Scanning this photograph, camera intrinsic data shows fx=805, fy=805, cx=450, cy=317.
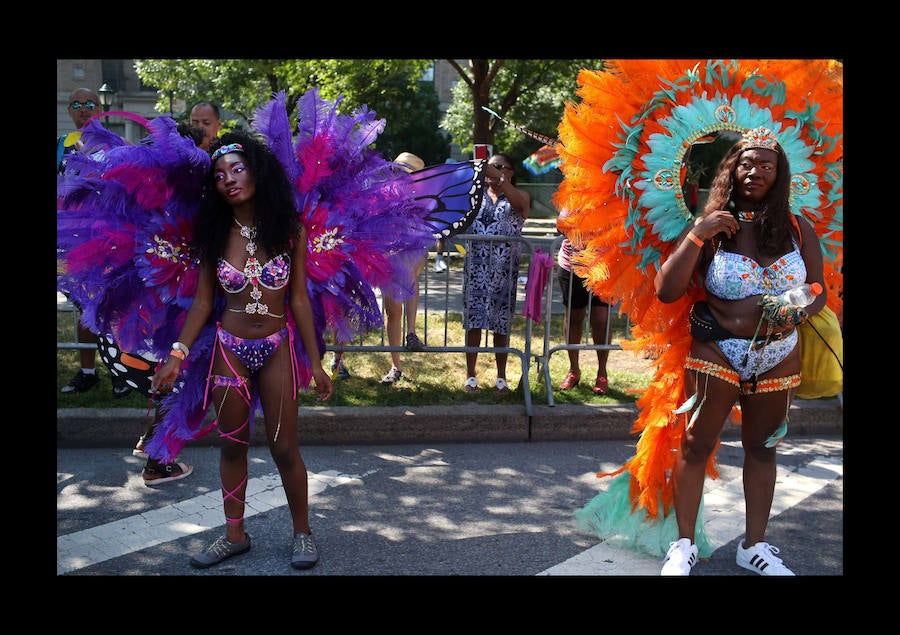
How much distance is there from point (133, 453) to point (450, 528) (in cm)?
223

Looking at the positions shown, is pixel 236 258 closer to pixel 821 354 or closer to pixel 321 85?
pixel 821 354

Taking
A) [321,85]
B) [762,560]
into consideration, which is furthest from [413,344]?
[321,85]

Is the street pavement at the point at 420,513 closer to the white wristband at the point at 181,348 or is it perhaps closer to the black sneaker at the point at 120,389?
the black sneaker at the point at 120,389

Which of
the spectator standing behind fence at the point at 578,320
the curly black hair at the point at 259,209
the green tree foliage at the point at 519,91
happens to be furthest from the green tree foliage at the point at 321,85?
the curly black hair at the point at 259,209

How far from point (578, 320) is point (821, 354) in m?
3.10

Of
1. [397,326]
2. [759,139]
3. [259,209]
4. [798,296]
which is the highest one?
[759,139]

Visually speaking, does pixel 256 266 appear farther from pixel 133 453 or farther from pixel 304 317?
pixel 133 453

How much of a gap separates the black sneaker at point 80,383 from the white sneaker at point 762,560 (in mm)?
4698

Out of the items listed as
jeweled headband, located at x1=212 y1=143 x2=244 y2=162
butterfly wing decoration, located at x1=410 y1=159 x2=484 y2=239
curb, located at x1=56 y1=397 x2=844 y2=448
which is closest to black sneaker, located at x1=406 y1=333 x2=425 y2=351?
curb, located at x1=56 y1=397 x2=844 y2=448

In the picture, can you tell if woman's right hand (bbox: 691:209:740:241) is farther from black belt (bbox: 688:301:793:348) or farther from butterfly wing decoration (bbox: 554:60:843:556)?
black belt (bbox: 688:301:793:348)

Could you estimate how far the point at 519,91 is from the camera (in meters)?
17.4

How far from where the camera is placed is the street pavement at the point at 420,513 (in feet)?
12.2

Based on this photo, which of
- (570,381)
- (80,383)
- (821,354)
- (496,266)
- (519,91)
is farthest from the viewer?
(519,91)

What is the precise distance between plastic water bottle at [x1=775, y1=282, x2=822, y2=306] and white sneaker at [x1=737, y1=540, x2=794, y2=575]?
1174 millimetres
